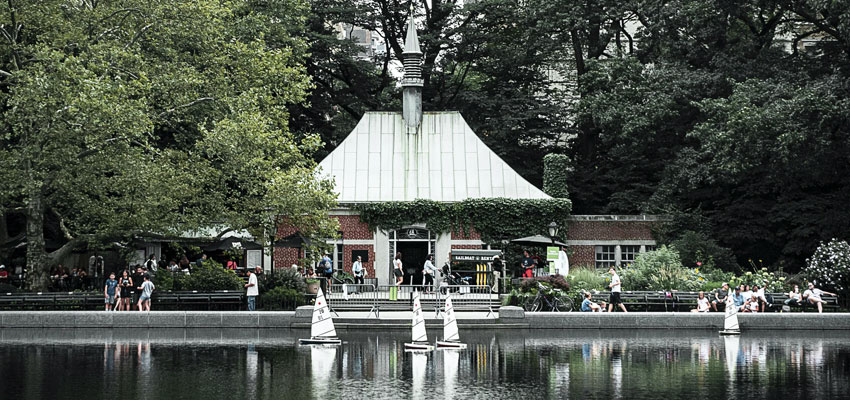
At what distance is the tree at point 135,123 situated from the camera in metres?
25.0

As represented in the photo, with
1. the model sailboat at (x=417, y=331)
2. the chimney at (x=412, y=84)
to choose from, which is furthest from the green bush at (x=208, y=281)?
the chimney at (x=412, y=84)

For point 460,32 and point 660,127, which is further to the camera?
point 460,32

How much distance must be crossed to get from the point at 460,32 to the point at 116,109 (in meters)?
24.1

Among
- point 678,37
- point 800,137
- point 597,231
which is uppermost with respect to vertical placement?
point 678,37

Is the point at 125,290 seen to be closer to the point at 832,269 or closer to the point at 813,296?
the point at 813,296

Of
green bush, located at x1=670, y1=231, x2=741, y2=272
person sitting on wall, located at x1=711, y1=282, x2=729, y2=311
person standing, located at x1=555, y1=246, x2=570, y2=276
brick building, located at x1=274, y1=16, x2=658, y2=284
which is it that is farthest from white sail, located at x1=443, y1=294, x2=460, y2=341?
brick building, located at x1=274, y1=16, x2=658, y2=284

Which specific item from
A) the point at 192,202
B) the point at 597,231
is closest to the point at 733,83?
the point at 597,231

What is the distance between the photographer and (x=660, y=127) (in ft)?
129

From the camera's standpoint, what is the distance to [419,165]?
3875 centimetres

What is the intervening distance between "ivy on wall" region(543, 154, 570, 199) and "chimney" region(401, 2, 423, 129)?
601 cm

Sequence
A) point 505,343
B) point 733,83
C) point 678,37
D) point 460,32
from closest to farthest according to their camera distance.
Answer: point 505,343 → point 733,83 → point 678,37 → point 460,32

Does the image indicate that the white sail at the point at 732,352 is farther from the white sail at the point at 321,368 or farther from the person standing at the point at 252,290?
the person standing at the point at 252,290

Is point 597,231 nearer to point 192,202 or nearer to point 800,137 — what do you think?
point 800,137

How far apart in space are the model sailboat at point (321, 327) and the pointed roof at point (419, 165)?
17256 mm
